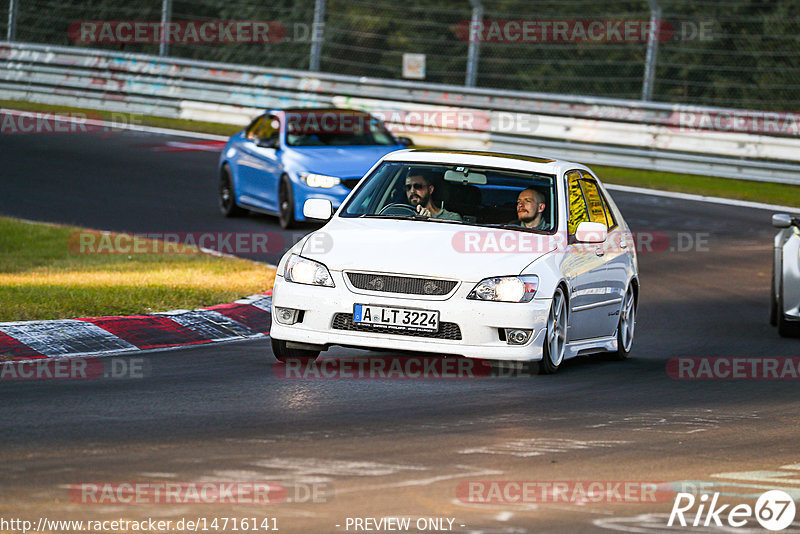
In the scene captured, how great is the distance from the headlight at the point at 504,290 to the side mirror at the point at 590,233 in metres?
0.91

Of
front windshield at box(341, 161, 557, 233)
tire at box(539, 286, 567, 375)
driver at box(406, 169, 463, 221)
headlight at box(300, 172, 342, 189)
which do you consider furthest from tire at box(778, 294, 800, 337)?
headlight at box(300, 172, 342, 189)

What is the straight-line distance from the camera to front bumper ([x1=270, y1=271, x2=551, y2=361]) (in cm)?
915

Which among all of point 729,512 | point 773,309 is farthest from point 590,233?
point 729,512

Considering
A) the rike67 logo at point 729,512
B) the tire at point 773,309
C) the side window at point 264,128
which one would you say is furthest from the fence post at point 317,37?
the rike67 logo at point 729,512

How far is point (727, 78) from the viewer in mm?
28938

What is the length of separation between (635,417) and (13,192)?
13869mm

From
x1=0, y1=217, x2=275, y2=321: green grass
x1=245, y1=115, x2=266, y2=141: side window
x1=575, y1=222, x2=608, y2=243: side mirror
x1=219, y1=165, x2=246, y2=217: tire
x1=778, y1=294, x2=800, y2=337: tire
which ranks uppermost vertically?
x1=245, y1=115, x2=266, y2=141: side window

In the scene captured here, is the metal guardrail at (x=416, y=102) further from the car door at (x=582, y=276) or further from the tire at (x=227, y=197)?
the car door at (x=582, y=276)

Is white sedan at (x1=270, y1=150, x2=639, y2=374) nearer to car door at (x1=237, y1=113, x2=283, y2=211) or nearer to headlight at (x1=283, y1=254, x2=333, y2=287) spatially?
headlight at (x1=283, y1=254, x2=333, y2=287)

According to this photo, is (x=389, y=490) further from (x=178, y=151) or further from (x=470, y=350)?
(x=178, y=151)

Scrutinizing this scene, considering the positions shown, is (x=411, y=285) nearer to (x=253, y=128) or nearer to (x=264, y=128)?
(x=264, y=128)

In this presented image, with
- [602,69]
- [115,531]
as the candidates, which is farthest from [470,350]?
[602,69]

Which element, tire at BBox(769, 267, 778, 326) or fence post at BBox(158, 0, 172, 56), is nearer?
tire at BBox(769, 267, 778, 326)

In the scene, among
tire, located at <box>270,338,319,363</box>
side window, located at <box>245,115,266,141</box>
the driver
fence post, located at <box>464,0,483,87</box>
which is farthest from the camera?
fence post, located at <box>464,0,483,87</box>
